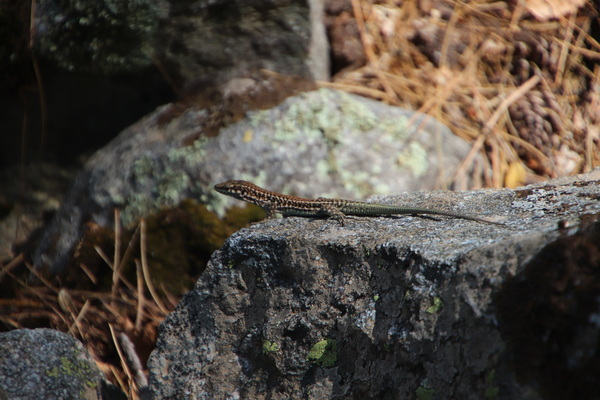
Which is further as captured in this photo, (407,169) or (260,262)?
(407,169)

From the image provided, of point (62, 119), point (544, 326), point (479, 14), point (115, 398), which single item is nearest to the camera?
point (544, 326)

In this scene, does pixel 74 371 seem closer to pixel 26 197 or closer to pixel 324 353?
pixel 324 353

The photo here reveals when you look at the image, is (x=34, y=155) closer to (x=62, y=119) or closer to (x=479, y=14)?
(x=62, y=119)

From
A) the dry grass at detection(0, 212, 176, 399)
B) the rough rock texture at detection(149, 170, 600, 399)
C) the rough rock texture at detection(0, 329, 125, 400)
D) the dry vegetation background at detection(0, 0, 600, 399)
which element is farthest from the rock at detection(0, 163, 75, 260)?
the rough rock texture at detection(149, 170, 600, 399)

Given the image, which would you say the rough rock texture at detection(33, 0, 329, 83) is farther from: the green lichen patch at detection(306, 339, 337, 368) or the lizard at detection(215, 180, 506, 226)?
the green lichen patch at detection(306, 339, 337, 368)

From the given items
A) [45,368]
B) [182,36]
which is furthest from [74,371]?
[182,36]

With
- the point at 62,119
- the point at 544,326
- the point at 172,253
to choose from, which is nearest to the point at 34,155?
the point at 62,119
